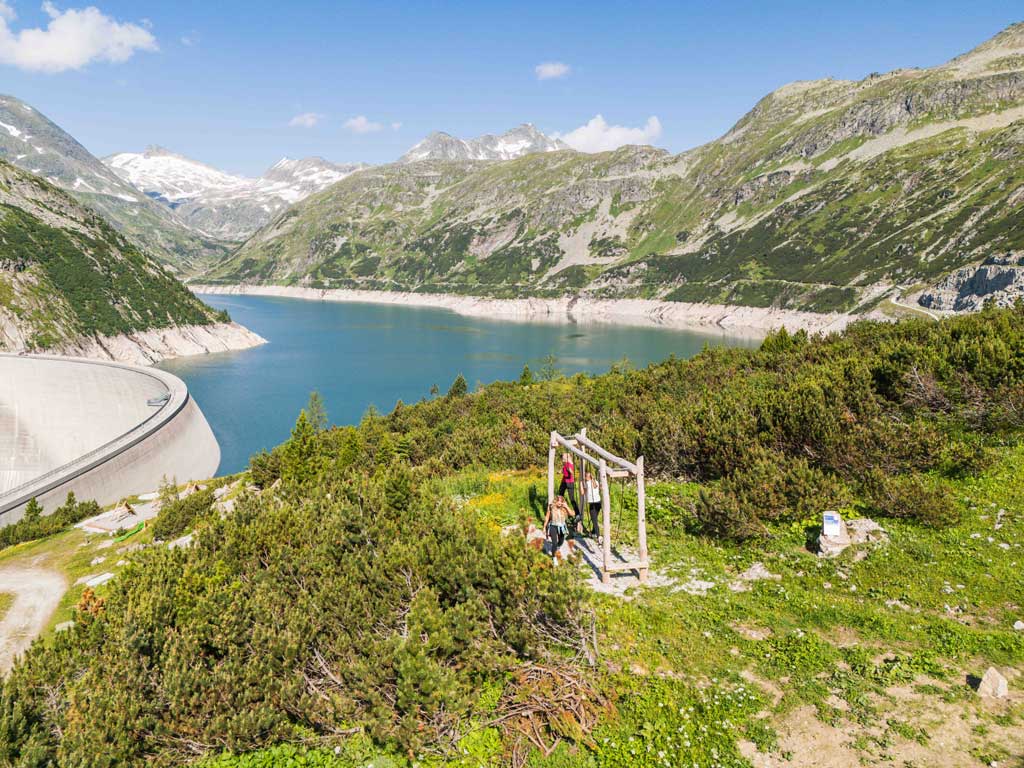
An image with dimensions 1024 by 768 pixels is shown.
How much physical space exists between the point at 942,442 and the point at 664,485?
7296 millimetres

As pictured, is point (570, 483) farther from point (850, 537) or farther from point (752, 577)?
point (850, 537)

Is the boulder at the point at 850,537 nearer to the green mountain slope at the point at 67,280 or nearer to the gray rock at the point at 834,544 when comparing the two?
the gray rock at the point at 834,544

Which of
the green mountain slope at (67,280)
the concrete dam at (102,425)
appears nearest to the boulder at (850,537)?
the concrete dam at (102,425)

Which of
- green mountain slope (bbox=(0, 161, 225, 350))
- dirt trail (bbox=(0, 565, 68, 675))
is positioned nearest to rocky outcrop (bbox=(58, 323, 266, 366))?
green mountain slope (bbox=(0, 161, 225, 350))

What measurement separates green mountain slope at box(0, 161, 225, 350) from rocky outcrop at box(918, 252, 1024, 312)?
20432cm

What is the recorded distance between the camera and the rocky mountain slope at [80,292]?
354 ft

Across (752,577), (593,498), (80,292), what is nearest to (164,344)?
(80,292)

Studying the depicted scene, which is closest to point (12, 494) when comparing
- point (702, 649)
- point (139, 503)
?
point (139, 503)

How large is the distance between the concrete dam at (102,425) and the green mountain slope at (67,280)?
53.6 metres

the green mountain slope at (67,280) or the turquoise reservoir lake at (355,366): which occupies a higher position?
the green mountain slope at (67,280)

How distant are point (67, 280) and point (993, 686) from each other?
161288 mm

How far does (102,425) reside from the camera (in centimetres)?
6072

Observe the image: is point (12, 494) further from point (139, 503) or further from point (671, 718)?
point (671, 718)

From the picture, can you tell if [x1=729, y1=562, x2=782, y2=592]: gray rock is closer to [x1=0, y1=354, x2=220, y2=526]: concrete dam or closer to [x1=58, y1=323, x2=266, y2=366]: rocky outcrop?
[x1=0, y1=354, x2=220, y2=526]: concrete dam
